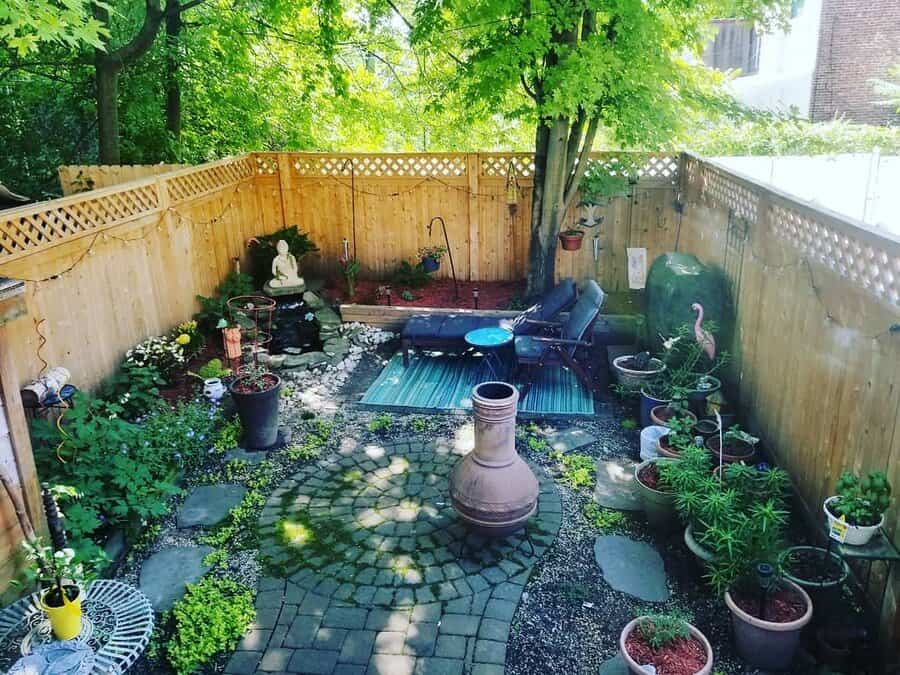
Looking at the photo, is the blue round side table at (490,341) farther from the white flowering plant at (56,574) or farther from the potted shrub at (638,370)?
the white flowering plant at (56,574)

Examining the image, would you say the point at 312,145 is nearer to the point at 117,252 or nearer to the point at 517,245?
the point at 517,245

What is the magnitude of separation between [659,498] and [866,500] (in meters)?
1.37

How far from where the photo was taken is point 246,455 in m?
5.79

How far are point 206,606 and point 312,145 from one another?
10007 millimetres

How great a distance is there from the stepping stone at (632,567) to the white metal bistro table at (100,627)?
2646 mm

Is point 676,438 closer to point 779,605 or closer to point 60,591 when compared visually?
point 779,605

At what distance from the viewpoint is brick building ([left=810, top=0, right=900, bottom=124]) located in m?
14.6

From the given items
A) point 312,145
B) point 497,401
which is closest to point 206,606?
point 497,401

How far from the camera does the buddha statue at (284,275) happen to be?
8.90 m

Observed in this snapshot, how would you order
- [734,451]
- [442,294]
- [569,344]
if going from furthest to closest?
[442,294] < [569,344] < [734,451]

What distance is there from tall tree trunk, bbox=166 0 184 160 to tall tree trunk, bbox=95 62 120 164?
45.6 inches

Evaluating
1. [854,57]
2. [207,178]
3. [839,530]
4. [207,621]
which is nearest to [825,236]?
[839,530]

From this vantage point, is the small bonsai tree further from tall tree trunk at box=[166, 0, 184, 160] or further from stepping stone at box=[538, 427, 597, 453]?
tall tree trunk at box=[166, 0, 184, 160]

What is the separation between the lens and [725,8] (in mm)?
7492
